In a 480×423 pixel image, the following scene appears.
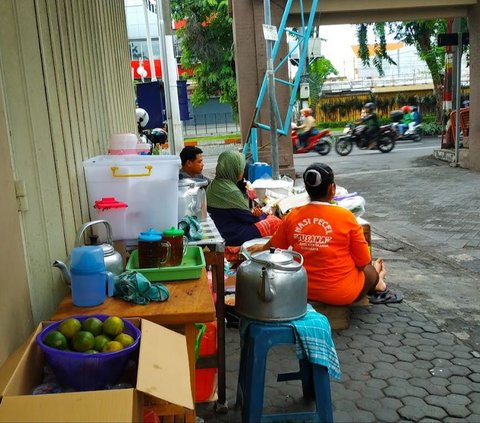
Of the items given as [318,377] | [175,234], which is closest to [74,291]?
[175,234]

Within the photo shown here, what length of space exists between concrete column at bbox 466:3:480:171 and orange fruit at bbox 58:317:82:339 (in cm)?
1138

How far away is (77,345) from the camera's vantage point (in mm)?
1857

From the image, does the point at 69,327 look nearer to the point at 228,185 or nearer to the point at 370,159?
the point at 228,185

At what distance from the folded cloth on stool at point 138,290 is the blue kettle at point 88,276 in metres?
0.08

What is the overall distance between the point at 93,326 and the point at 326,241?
73.2 inches

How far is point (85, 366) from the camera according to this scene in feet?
5.88

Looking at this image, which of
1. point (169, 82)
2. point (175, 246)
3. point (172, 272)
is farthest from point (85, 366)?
point (169, 82)

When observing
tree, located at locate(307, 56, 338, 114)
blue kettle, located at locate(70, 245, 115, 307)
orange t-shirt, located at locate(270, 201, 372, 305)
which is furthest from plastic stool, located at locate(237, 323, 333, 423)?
tree, located at locate(307, 56, 338, 114)

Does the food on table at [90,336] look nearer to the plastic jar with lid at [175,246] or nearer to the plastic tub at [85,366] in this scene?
the plastic tub at [85,366]

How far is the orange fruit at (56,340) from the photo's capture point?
1.87 meters

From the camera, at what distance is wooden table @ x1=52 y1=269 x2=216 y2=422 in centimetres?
214

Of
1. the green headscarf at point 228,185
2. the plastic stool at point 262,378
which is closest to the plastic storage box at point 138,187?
the plastic stool at point 262,378

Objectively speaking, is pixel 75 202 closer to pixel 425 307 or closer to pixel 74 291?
pixel 74 291

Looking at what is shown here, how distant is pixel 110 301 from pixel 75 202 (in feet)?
2.55
